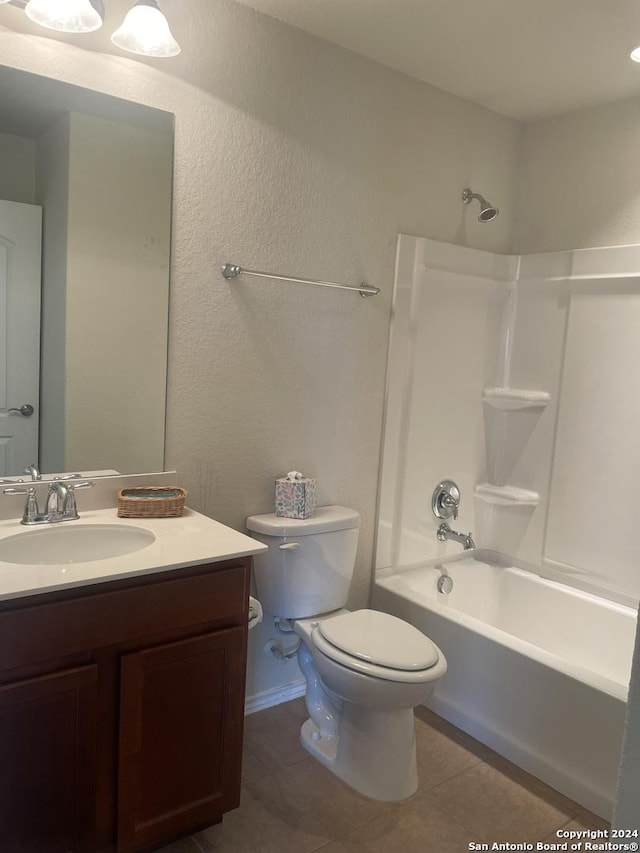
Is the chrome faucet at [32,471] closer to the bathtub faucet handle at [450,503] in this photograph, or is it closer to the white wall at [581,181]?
the bathtub faucet handle at [450,503]

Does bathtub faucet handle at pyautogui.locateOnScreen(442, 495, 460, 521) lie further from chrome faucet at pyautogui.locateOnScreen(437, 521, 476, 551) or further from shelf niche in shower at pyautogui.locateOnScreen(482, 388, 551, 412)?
shelf niche in shower at pyautogui.locateOnScreen(482, 388, 551, 412)

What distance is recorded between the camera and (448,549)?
115 inches

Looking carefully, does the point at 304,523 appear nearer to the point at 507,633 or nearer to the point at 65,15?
the point at 507,633

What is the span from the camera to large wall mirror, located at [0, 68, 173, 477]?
69.2 inches

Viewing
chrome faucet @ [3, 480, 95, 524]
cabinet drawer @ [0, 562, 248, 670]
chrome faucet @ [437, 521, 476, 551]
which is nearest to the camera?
cabinet drawer @ [0, 562, 248, 670]

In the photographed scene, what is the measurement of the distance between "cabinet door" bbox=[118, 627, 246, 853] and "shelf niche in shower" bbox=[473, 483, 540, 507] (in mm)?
1614

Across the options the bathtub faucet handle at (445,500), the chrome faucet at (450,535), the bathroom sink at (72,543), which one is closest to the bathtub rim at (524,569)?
the chrome faucet at (450,535)

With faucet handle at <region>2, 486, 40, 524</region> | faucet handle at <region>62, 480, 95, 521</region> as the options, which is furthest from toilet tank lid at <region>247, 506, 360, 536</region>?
A: faucet handle at <region>2, 486, 40, 524</region>

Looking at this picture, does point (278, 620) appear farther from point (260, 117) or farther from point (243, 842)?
point (260, 117)

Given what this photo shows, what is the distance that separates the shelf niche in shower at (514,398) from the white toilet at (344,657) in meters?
0.98

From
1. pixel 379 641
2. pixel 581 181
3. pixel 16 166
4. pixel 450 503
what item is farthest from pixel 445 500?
pixel 16 166

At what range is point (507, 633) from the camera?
262cm

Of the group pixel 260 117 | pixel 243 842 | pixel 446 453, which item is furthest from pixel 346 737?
pixel 260 117

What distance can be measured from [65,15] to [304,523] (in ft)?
5.25
